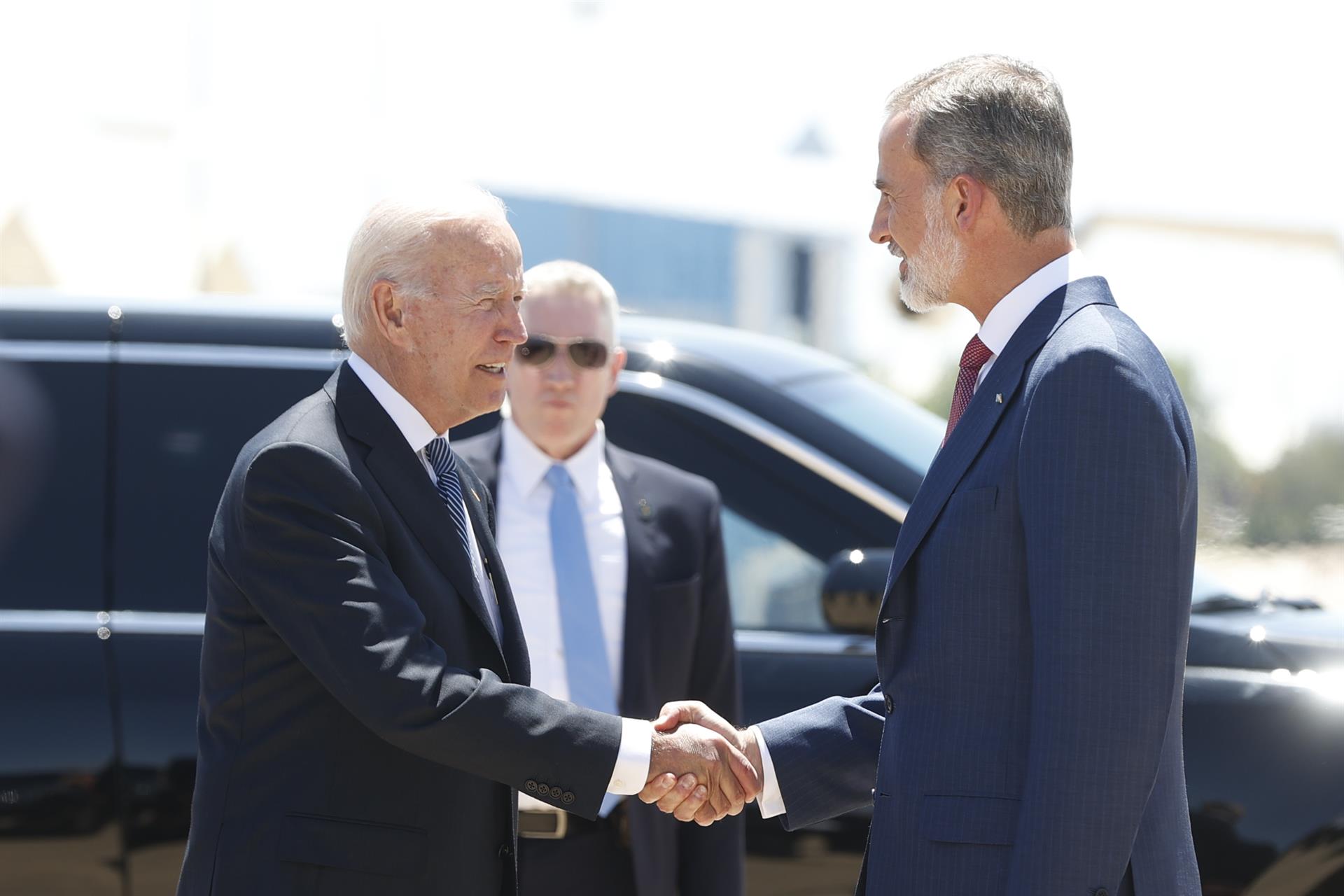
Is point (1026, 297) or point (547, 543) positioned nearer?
point (1026, 297)

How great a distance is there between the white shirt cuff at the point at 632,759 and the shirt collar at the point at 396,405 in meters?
0.64

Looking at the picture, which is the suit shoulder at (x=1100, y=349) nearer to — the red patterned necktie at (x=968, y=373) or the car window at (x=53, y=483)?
the red patterned necktie at (x=968, y=373)

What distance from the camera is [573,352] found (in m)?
3.62

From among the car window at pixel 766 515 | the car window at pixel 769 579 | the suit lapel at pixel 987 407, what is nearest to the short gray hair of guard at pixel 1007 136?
the suit lapel at pixel 987 407

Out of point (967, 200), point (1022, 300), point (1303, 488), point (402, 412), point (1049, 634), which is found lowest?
point (1303, 488)

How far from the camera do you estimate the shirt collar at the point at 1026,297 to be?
7.66ft

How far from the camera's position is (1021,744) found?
2160 mm

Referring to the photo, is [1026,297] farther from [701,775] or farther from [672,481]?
[672,481]

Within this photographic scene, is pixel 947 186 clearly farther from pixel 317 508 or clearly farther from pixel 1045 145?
pixel 317 508

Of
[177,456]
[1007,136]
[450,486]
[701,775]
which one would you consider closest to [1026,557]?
[1007,136]

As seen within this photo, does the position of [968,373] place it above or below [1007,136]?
below

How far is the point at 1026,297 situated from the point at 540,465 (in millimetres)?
1546

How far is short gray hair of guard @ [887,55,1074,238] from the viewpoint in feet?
7.56

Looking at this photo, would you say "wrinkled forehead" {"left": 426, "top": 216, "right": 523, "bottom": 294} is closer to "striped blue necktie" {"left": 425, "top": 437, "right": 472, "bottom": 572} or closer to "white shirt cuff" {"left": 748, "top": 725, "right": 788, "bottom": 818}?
"striped blue necktie" {"left": 425, "top": 437, "right": 472, "bottom": 572}
